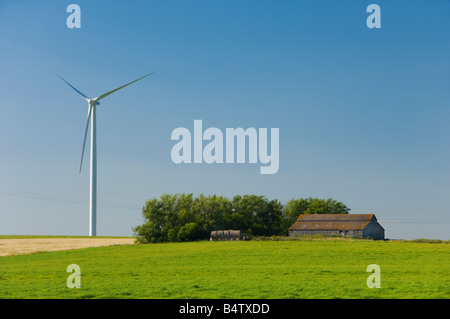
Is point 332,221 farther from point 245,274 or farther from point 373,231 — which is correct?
point 245,274

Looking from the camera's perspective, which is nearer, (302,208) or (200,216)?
(200,216)

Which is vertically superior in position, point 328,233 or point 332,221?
point 332,221

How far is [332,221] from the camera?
2835 inches

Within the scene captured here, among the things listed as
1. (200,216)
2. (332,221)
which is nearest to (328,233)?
(332,221)

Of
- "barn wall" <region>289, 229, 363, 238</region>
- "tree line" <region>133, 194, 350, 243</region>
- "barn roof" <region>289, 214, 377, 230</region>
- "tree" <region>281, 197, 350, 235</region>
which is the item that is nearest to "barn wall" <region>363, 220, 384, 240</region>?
"barn roof" <region>289, 214, 377, 230</region>

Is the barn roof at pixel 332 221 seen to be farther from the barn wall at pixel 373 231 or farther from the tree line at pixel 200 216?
the tree line at pixel 200 216

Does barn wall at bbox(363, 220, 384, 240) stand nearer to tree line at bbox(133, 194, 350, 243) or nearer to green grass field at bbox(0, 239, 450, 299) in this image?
tree line at bbox(133, 194, 350, 243)

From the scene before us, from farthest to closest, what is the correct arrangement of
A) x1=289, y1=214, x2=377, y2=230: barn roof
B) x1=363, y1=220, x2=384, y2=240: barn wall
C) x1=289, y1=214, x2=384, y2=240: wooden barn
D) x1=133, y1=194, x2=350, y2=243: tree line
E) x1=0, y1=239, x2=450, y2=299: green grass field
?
x1=363, y1=220, x2=384, y2=240: barn wall < x1=289, y1=214, x2=377, y2=230: barn roof < x1=289, y1=214, x2=384, y2=240: wooden barn < x1=133, y1=194, x2=350, y2=243: tree line < x1=0, y1=239, x2=450, y2=299: green grass field

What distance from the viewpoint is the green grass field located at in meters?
22.0

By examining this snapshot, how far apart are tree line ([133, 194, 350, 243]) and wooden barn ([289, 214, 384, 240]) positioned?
28.6 ft

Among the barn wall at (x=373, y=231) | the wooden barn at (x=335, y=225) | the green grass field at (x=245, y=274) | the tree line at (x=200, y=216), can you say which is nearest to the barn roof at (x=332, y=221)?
the wooden barn at (x=335, y=225)

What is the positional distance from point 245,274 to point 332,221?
45.1 metres

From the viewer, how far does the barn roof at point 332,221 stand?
232ft
